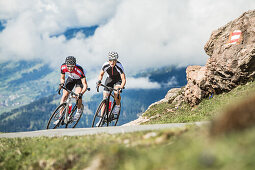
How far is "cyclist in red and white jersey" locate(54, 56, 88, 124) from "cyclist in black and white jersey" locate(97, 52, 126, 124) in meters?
1.23

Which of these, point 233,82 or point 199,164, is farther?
point 233,82

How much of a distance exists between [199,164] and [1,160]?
6752 millimetres

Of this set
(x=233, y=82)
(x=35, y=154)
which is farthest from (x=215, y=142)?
(x=233, y=82)

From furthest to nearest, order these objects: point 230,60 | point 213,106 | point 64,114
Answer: point 230,60 → point 213,106 → point 64,114

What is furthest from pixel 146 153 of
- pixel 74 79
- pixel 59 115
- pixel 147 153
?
pixel 74 79

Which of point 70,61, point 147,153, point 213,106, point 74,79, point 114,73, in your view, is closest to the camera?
point 147,153

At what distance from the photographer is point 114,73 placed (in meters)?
14.9

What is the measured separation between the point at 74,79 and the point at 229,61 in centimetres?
1219

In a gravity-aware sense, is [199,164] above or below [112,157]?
below

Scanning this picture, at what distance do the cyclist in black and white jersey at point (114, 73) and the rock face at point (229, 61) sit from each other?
29.8ft

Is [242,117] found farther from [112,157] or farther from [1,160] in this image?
[1,160]

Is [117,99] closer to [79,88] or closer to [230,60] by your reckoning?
[79,88]

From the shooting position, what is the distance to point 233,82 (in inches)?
723

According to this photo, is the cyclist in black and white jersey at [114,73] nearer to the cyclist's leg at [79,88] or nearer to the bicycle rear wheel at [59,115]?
the cyclist's leg at [79,88]
